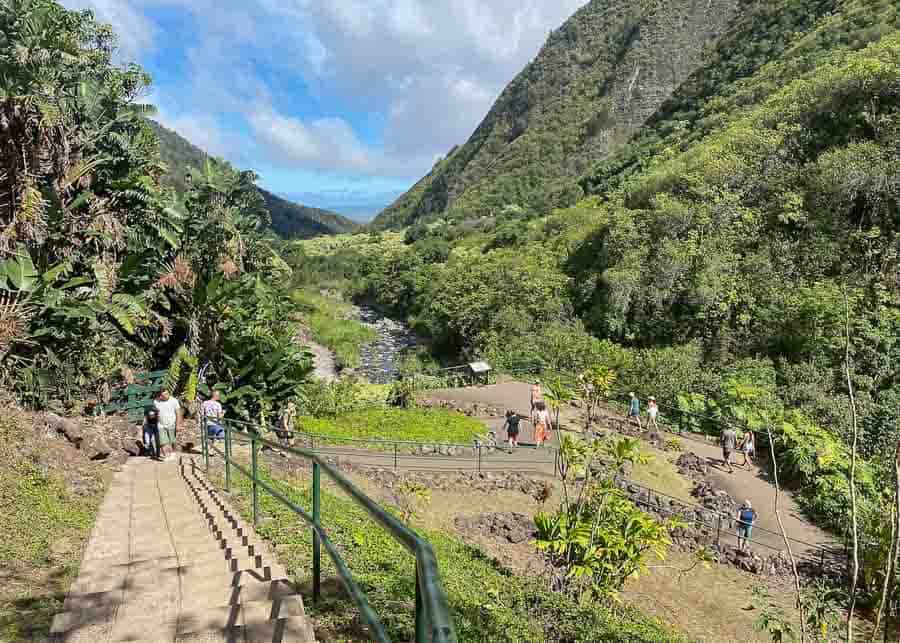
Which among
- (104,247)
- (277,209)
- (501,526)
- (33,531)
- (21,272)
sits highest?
(277,209)

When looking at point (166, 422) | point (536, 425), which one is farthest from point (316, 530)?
point (536, 425)

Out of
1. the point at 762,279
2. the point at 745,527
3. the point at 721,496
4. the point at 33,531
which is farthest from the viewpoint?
the point at 762,279

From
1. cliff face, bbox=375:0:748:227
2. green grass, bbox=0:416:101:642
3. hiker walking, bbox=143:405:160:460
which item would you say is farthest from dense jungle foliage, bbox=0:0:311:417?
cliff face, bbox=375:0:748:227

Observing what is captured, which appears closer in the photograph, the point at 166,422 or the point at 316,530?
the point at 316,530

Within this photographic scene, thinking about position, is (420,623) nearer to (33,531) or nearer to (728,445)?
(33,531)

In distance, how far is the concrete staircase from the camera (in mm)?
3042

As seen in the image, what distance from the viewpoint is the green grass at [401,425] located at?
56.3 feet

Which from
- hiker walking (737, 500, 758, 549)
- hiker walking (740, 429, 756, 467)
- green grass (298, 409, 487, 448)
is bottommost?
hiker walking (737, 500, 758, 549)

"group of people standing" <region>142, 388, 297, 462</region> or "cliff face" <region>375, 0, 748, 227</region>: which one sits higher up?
"cliff face" <region>375, 0, 748, 227</region>

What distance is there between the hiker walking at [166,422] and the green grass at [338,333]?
26956mm

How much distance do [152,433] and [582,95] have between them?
91.4 metres

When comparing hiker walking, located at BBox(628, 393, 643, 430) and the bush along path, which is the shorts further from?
hiker walking, located at BBox(628, 393, 643, 430)

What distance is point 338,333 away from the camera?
140 ft

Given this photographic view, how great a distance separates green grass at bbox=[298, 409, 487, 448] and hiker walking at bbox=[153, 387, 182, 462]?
6825 millimetres
